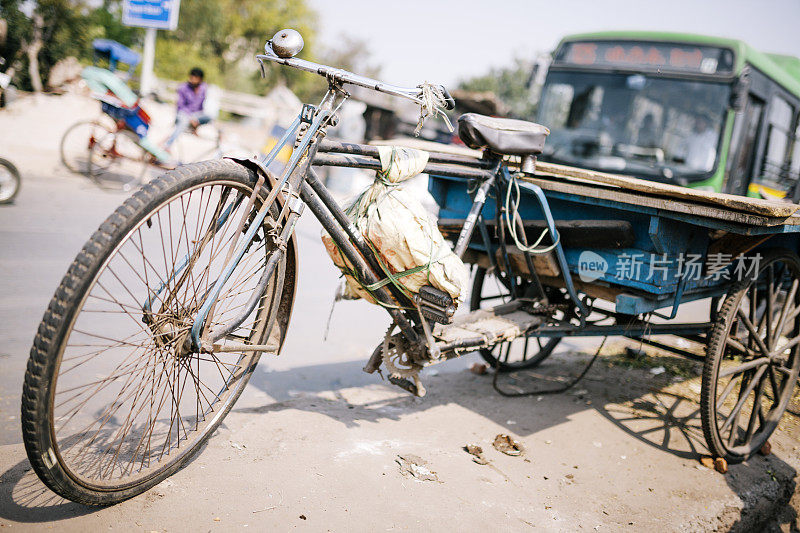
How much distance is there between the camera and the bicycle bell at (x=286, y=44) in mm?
2189

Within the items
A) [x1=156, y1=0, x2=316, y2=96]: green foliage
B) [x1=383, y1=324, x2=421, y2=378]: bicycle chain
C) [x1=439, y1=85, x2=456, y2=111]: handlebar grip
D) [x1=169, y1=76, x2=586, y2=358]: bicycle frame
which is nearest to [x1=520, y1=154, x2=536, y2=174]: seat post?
[x1=169, y1=76, x2=586, y2=358]: bicycle frame

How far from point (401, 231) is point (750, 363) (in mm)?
2522

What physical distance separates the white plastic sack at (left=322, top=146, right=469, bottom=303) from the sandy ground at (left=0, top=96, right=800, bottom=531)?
86cm

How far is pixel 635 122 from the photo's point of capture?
620 centimetres

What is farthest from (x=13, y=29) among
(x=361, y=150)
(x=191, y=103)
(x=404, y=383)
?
(x=404, y=383)

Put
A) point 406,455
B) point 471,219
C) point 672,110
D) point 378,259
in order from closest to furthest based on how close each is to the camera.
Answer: point 378,259
point 406,455
point 471,219
point 672,110

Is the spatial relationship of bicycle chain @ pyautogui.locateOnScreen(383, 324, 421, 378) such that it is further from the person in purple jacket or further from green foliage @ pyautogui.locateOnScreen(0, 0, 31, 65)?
green foliage @ pyautogui.locateOnScreen(0, 0, 31, 65)

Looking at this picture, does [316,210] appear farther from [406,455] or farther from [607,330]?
[607,330]

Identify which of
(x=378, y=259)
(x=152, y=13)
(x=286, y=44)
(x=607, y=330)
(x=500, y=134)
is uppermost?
(x=152, y=13)

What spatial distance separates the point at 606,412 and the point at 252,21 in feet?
119

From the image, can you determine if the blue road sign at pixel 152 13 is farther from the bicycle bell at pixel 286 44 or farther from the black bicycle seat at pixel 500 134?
the bicycle bell at pixel 286 44

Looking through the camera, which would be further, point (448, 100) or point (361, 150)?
point (448, 100)

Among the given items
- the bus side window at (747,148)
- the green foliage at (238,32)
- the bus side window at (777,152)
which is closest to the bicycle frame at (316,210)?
the bus side window at (747,148)

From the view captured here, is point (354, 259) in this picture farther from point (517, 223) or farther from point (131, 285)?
point (131, 285)
